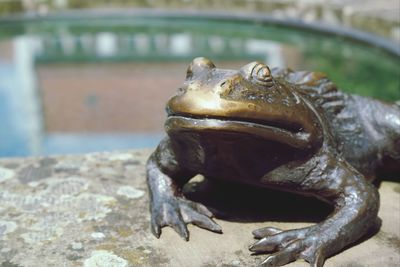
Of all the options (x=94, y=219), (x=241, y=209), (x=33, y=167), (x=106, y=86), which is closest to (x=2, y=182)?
(x=33, y=167)

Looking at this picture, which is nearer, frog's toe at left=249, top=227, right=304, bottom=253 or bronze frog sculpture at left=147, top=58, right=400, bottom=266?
bronze frog sculpture at left=147, top=58, right=400, bottom=266

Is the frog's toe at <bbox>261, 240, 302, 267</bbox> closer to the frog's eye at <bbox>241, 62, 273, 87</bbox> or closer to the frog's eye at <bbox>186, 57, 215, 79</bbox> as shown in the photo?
the frog's eye at <bbox>241, 62, 273, 87</bbox>

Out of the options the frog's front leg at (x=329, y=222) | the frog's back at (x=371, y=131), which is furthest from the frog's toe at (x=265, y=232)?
the frog's back at (x=371, y=131)

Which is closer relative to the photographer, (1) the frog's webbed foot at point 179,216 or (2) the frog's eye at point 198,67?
(2) the frog's eye at point 198,67

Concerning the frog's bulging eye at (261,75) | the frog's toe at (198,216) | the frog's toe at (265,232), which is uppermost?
the frog's bulging eye at (261,75)

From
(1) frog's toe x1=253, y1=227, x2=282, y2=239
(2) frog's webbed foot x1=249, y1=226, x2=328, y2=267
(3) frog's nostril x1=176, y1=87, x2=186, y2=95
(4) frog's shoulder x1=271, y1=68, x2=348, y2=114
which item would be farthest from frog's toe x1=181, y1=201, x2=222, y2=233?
(4) frog's shoulder x1=271, y1=68, x2=348, y2=114

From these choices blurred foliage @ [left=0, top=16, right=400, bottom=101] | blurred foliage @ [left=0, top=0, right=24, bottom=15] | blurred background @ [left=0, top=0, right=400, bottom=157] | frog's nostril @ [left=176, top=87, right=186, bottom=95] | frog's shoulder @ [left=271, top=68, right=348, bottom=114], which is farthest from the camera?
blurred foliage @ [left=0, top=0, right=24, bottom=15]

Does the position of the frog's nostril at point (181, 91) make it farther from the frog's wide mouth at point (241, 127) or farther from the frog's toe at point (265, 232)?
the frog's toe at point (265, 232)
